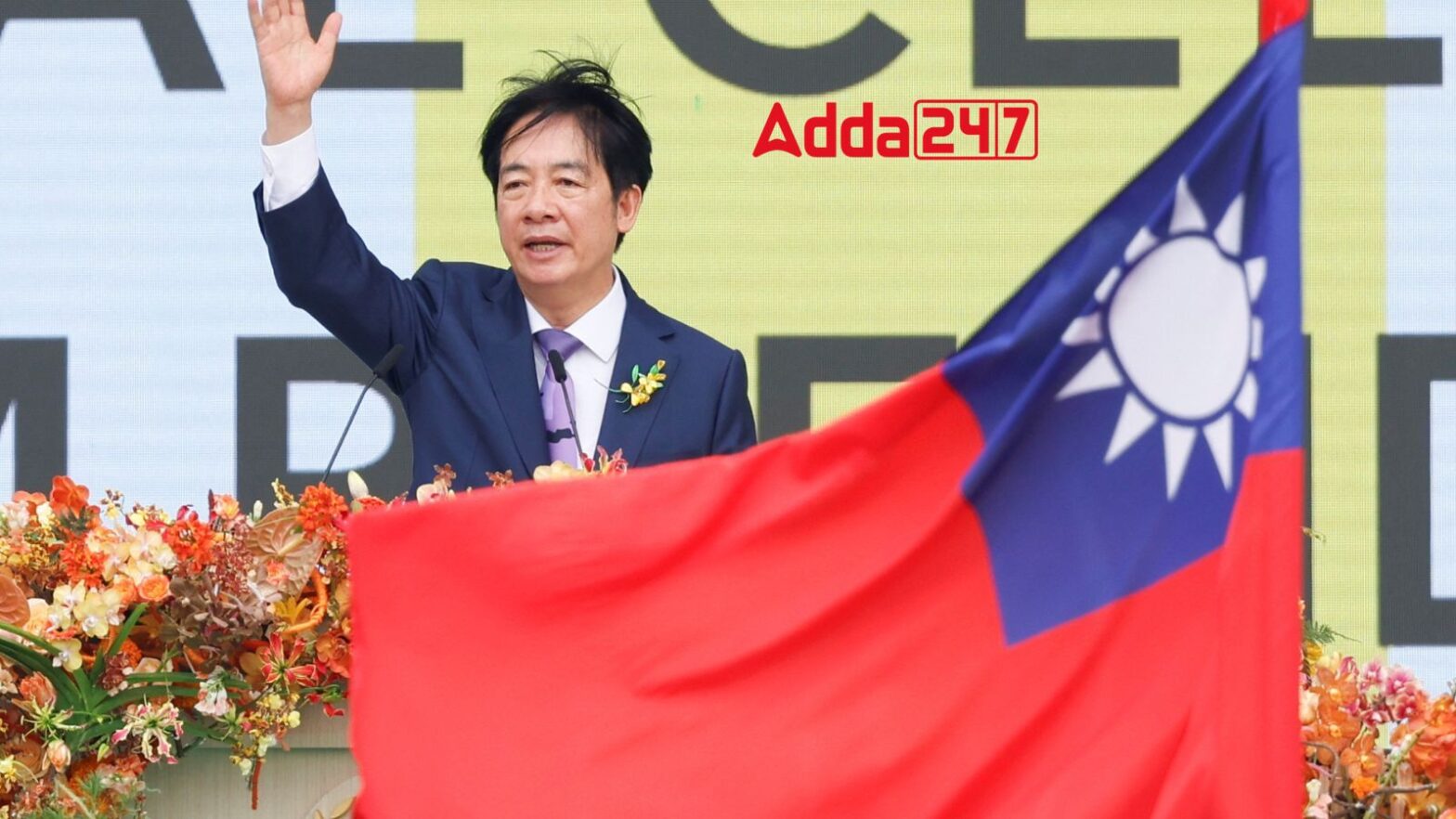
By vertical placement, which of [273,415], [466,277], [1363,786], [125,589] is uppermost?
[466,277]

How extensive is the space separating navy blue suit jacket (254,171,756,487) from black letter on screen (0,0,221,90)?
1487 mm

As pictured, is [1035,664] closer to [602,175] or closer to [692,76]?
[602,175]

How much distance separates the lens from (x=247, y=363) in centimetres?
459

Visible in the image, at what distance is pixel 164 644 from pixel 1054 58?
272 centimetres

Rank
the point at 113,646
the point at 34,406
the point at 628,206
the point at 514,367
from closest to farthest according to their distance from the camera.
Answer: the point at 113,646
the point at 514,367
the point at 628,206
the point at 34,406

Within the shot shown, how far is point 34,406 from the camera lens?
4547mm

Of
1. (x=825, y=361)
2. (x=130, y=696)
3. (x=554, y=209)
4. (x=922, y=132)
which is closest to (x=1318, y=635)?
(x=554, y=209)

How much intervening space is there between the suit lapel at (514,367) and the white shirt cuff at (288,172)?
397mm

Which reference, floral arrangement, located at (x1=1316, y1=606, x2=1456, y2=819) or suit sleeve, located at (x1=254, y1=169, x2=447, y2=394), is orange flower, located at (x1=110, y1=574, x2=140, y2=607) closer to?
suit sleeve, located at (x1=254, y1=169, x2=447, y2=394)

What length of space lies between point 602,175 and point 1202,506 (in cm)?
144

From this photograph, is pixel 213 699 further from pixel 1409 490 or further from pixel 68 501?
pixel 1409 490

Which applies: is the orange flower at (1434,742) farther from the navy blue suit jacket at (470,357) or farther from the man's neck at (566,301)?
the man's neck at (566,301)

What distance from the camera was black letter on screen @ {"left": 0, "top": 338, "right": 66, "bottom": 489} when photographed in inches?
179

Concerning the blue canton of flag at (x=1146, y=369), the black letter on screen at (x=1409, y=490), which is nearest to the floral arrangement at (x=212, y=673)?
the blue canton of flag at (x=1146, y=369)
